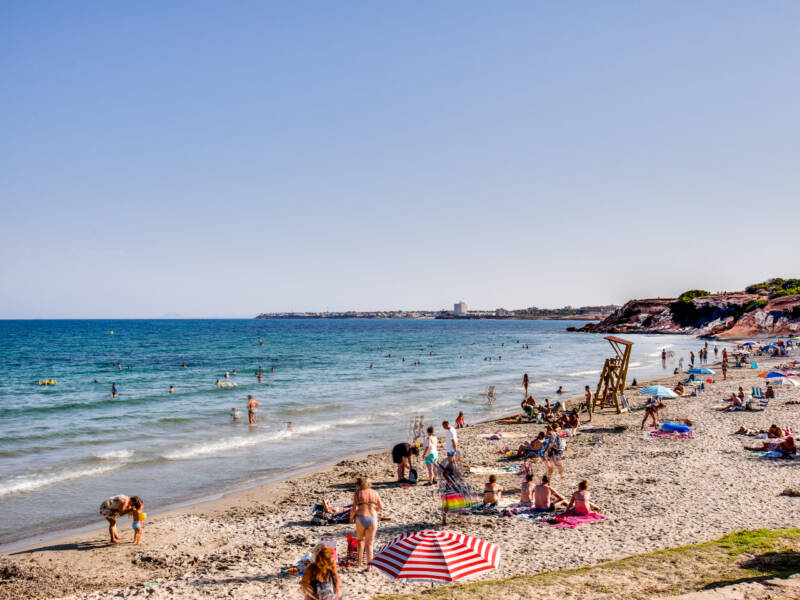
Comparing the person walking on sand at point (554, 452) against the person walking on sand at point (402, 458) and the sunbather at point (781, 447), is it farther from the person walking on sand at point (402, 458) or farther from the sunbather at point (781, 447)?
the sunbather at point (781, 447)

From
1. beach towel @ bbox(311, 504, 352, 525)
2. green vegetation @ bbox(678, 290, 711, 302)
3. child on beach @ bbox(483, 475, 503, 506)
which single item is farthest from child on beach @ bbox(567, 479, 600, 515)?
green vegetation @ bbox(678, 290, 711, 302)

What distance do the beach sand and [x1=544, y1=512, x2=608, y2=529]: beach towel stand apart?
0.18 metres

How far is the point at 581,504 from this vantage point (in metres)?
11.5

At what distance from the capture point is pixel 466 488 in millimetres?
12320

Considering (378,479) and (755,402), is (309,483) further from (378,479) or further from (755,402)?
(755,402)

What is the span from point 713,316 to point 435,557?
11163 cm

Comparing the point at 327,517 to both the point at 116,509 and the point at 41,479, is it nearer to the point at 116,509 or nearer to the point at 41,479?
the point at 116,509

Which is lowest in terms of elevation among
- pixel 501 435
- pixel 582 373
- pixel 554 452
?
pixel 582 373

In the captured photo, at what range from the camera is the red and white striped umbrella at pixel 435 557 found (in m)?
7.87

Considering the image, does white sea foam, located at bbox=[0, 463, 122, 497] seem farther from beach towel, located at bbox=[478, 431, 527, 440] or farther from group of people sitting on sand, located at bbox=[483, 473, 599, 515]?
beach towel, located at bbox=[478, 431, 527, 440]

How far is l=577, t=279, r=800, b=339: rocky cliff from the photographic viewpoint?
82.9m

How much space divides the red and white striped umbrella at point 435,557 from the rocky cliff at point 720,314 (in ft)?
291

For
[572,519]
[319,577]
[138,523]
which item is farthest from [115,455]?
[319,577]

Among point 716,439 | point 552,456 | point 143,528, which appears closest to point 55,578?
point 143,528
